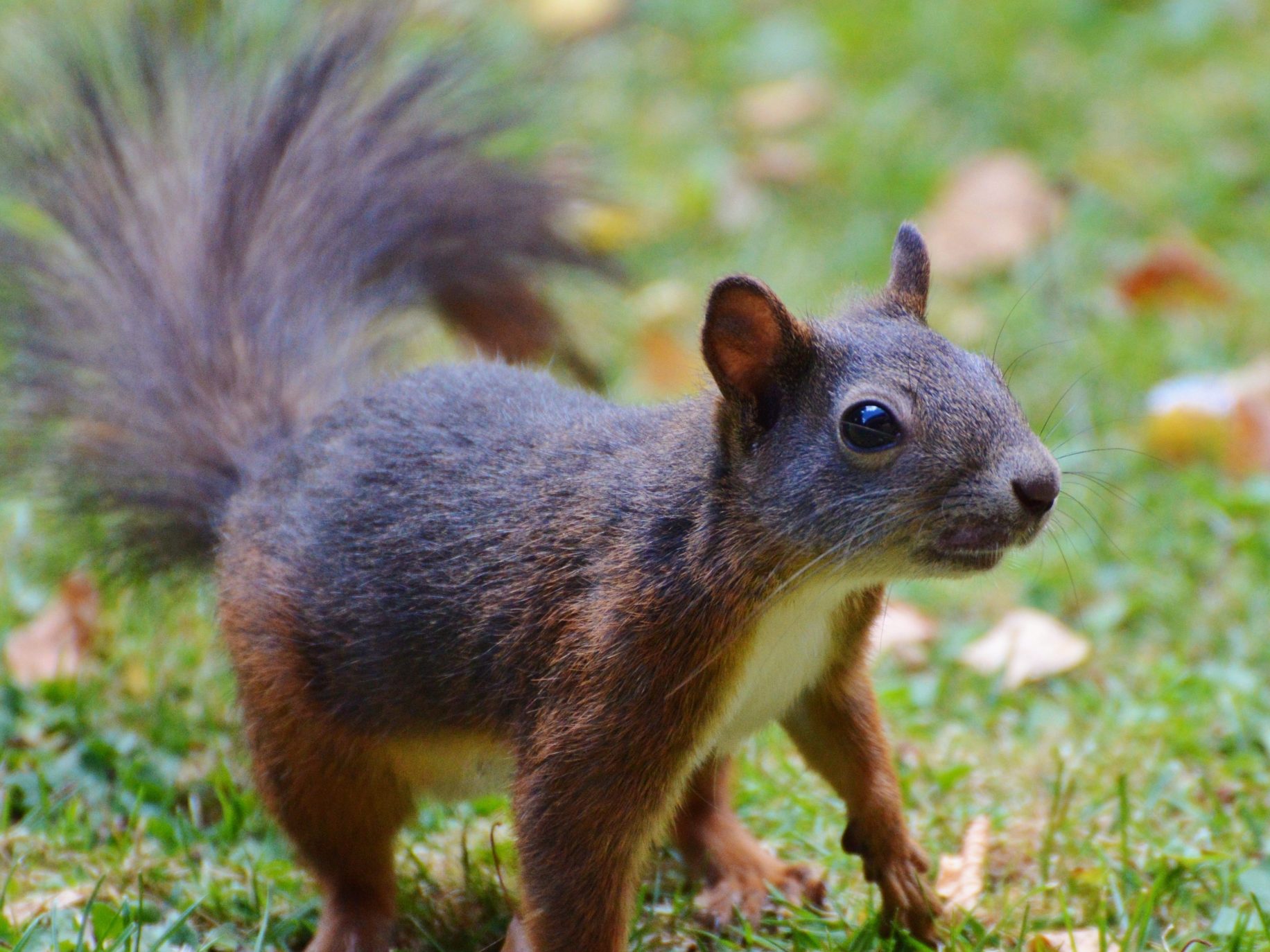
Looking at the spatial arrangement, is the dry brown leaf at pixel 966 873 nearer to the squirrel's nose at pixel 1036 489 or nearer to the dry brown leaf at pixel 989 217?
the squirrel's nose at pixel 1036 489

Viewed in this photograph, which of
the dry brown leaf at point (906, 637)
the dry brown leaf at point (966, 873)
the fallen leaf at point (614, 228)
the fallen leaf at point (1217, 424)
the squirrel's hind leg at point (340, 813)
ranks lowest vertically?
the squirrel's hind leg at point (340, 813)

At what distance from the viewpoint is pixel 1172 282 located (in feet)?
14.5

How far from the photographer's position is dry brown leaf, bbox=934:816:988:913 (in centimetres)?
249

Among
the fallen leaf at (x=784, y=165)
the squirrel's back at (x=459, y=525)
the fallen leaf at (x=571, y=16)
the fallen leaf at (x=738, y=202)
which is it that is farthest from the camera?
the fallen leaf at (x=571, y=16)

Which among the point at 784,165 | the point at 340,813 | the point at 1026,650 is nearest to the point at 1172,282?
the point at 784,165

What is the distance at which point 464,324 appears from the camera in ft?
11.4

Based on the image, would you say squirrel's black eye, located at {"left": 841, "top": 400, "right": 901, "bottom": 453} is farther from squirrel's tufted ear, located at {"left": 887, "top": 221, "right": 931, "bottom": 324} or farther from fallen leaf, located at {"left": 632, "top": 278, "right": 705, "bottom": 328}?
fallen leaf, located at {"left": 632, "top": 278, "right": 705, "bottom": 328}

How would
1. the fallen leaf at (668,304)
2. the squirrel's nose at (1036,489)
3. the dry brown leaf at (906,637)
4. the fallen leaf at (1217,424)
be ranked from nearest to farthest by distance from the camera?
1. the squirrel's nose at (1036,489)
2. the dry brown leaf at (906,637)
3. the fallen leaf at (1217,424)
4. the fallen leaf at (668,304)

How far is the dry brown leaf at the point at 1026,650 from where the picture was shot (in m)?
3.24

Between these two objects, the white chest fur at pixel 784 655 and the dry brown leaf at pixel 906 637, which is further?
the dry brown leaf at pixel 906 637

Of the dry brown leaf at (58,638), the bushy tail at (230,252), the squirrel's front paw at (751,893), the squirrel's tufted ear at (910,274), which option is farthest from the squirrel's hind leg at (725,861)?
the dry brown leaf at (58,638)

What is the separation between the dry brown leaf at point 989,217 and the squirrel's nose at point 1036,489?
2.80 meters

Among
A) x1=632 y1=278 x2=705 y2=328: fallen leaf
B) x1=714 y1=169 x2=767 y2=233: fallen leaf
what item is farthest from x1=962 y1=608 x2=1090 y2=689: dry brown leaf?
x1=714 y1=169 x2=767 y2=233: fallen leaf

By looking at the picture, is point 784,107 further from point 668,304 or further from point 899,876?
point 899,876
